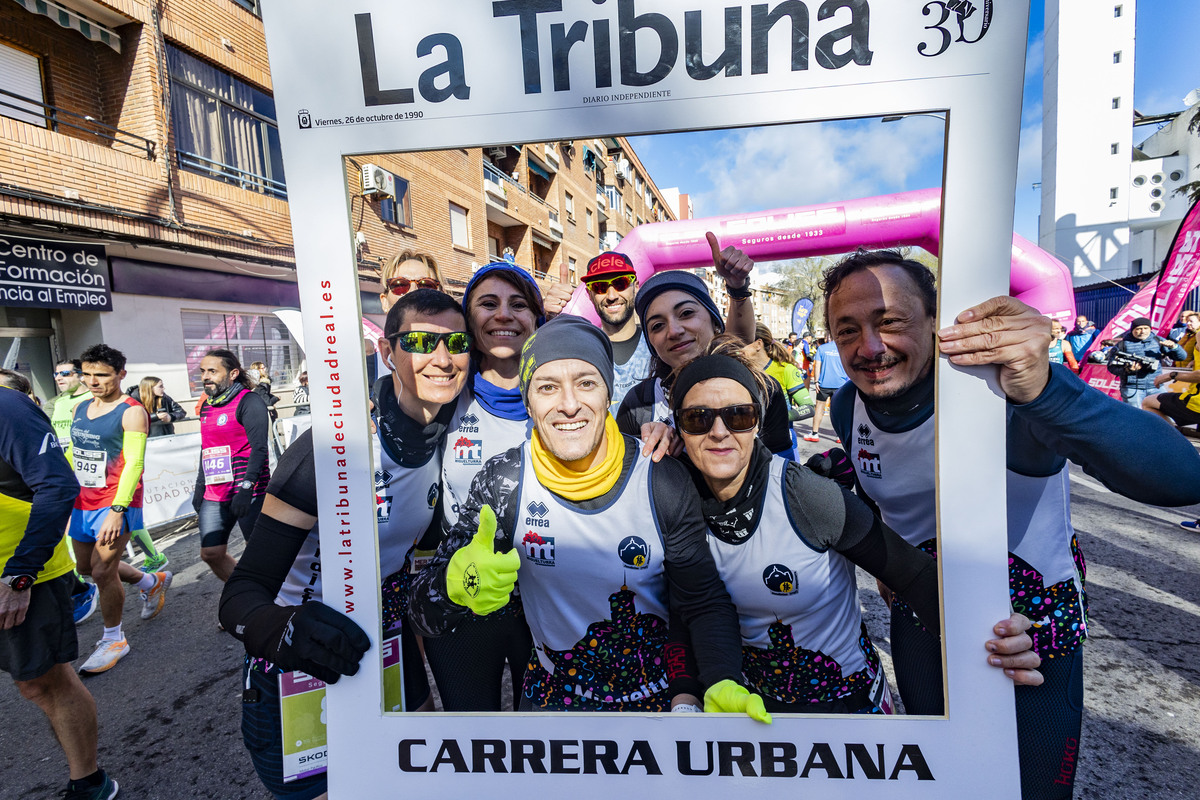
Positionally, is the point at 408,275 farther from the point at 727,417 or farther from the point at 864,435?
the point at 864,435

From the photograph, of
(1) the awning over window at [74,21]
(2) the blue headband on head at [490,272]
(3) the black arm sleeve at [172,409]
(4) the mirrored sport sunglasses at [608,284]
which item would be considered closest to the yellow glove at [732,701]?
(4) the mirrored sport sunglasses at [608,284]

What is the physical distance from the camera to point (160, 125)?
7863 millimetres

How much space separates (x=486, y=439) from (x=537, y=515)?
0.39 m

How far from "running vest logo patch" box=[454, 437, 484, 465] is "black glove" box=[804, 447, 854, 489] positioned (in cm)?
103

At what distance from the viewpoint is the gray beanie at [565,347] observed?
55.6 inches

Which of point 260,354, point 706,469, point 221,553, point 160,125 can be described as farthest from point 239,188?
point 706,469

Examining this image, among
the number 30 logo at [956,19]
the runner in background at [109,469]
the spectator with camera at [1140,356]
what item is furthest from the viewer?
the spectator with camera at [1140,356]

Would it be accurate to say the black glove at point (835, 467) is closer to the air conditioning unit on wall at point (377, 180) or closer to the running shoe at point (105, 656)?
the air conditioning unit on wall at point (377, 180)

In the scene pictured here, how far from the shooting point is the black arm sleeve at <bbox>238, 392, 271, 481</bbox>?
12.5ft

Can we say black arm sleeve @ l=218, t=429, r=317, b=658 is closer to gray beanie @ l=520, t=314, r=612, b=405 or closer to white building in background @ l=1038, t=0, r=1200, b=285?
gray beanie @ l=520, t=314, r=612, b=405

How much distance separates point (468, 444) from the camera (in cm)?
167

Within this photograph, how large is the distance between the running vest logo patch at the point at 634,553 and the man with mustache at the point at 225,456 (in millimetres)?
3371

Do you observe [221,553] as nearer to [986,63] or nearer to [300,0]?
[300,0]

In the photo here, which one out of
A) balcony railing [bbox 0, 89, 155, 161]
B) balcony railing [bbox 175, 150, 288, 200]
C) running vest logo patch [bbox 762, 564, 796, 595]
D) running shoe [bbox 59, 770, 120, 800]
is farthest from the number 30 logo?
balcony railing [bbox 175, 150, 288, 200]
